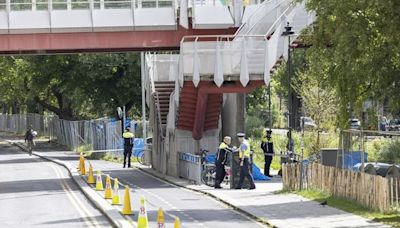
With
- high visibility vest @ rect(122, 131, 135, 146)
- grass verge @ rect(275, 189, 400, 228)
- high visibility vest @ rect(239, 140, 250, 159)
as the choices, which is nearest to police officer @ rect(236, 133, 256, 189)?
high visibility vest @ rect(239, 140, 250, 159)

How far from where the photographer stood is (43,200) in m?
26.9

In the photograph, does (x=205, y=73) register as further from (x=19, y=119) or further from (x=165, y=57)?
(x=19, y=119)

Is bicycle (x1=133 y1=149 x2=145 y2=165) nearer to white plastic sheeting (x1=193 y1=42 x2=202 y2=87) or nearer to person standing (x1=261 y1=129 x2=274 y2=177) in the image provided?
person standing (x1=261 y1=129 x2=274 y2=177)

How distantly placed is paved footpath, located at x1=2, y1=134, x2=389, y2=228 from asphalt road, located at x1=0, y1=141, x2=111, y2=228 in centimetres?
156

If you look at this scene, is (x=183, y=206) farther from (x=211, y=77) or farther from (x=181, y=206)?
(x=211, y=77)

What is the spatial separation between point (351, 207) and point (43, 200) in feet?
33.8

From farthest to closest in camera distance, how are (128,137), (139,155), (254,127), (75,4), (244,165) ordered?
1. (254,127)
2. (139,155)
3. (128,137)
4. (75,4)
5. (244,165)

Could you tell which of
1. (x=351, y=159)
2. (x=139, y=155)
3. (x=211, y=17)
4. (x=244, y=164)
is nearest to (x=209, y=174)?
(x=244, y=164)

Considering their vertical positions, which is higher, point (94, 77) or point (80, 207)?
point (94, 77)

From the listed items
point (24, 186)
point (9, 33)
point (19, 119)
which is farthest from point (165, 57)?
point (19, 119)

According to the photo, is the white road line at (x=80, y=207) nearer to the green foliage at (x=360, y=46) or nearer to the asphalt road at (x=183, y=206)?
the asphalt road at (x=183, y=206)

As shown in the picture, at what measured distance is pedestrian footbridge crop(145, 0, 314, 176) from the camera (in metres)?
31.1

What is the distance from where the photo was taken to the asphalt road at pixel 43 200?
67.5 ft

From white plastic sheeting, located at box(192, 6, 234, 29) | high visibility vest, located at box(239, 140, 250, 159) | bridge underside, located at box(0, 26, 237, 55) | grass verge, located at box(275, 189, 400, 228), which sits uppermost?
white plastic sheeting, located at box(192, 6, 234, 29)
